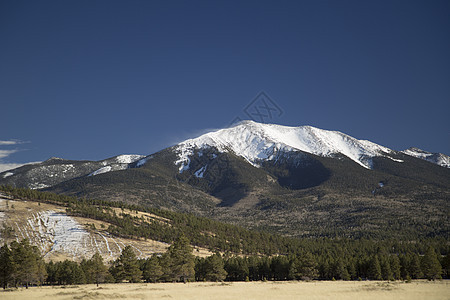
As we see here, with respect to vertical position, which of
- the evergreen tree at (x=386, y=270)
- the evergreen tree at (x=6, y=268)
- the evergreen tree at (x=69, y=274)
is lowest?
the evergreen tree at (x=386, y=270)

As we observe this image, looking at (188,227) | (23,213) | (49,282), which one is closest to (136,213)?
(188,227)

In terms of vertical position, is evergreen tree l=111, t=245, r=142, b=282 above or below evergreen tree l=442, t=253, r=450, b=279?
above

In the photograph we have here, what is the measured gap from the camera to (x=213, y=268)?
9488 centimetres

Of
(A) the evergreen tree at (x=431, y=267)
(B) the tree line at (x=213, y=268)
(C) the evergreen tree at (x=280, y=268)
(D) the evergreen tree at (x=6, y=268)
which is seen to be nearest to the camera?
(D) the evergreen tree at (x=6, y=268)

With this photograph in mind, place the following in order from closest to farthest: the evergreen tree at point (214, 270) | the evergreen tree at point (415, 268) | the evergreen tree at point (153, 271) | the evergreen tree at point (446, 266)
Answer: the evergreen tree at point (153, 271) → the evergreen tree at point (214, 270) → the evergreen tree at point (415, 268) → the evergreen tree at point (446, 266)

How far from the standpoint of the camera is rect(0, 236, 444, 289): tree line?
86938 mm

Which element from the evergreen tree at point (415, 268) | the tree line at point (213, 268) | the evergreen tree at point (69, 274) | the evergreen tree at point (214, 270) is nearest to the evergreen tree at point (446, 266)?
the tree line at point (213, 268)

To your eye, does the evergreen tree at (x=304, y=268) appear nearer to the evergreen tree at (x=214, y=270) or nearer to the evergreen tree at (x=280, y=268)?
the evergreen tree at (x=280, y=268)

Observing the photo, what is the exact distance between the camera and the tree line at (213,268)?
86.9m

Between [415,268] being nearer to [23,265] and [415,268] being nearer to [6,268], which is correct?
[23,265]

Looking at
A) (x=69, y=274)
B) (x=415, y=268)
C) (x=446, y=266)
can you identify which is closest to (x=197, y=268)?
(x=69, y=274)

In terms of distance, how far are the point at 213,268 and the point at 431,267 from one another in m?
54.8

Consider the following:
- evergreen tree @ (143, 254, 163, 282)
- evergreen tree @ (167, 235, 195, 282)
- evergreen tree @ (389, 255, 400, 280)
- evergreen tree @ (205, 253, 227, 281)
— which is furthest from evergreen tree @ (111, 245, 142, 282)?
evergreen tree @ (389, 255, 400, 280)

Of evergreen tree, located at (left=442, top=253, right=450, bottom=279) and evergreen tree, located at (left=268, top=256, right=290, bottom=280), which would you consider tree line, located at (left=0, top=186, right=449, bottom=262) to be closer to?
evergreen tree, located at (left=268, top=256, right=290, bottom=280)
